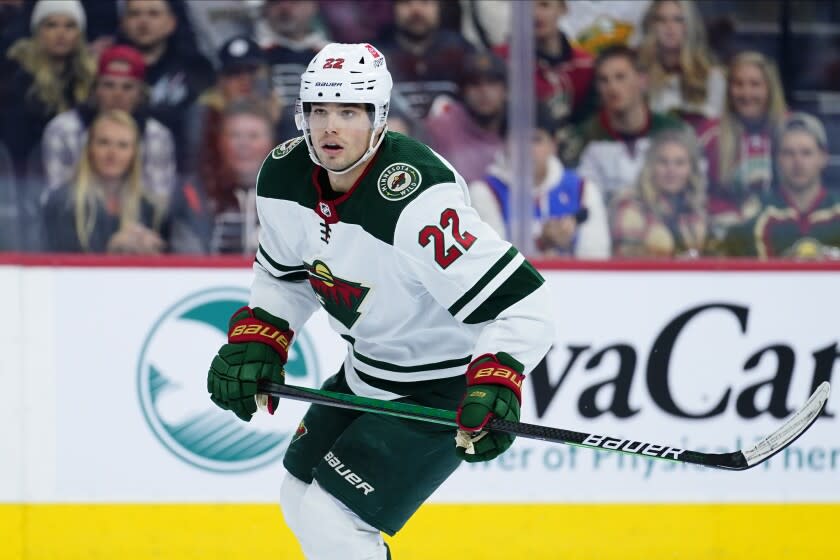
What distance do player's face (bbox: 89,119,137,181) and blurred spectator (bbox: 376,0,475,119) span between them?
86 cm

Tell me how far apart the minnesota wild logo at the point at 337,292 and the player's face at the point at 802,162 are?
1992 mm

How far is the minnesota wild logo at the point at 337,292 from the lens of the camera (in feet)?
9.60

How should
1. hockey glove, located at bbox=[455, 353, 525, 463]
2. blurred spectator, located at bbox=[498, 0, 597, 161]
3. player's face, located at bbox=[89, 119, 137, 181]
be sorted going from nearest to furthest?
hockey glove, located at bbox=[455, 353, 525, 463] → player's face, located at bbox=[89, 119, 137, 181] → blurred spectator, located at bbox=[498, 0, 597, 161]

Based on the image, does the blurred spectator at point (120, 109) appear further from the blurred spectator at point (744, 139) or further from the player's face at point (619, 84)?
the blurred spectator at point (744, 139)

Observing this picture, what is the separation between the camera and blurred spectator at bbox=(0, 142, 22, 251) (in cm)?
420

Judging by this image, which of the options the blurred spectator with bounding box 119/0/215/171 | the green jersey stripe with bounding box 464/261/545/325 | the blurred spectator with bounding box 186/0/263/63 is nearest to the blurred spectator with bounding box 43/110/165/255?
the blurred spectator with bounding box 119/0/215/171

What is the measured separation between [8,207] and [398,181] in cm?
187

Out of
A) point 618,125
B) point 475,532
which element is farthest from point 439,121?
point 475,532

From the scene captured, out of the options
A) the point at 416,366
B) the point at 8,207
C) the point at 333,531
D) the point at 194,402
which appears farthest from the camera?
the point at 8,207

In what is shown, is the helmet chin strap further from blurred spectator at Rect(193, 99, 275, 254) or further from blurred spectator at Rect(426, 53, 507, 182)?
blurred spectator at Rect(426, 53, 507, 182)

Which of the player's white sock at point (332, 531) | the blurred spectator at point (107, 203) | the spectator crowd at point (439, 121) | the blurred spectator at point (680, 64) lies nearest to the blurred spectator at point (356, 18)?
the spectator crowd at point (439, 121)

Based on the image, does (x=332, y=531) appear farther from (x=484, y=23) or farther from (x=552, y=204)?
(x=484, y=23)

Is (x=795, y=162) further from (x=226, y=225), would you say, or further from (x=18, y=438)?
(x=18, y=438)

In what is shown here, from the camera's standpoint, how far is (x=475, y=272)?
→ 2.76 meters
